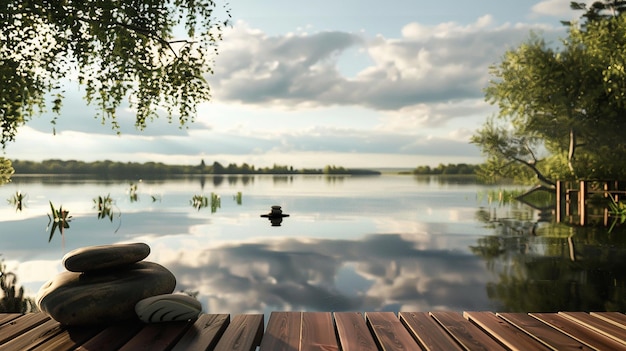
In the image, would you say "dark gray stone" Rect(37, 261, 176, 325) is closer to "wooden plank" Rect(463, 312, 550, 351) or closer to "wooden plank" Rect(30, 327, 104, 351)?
"wooden plank" Rect(30, 327, 104, 351)

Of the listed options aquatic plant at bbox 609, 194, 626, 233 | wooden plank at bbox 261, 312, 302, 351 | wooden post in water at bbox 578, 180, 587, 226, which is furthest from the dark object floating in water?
wooden plank at bbox 261, 312, 302, 351

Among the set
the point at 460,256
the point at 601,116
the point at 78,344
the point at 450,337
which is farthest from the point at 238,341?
the point at 601,116

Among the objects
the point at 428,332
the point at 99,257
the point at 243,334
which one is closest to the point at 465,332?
the point at 428,332

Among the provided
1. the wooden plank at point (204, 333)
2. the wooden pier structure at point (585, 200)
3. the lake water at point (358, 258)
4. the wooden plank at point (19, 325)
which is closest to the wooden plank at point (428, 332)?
the wooden plank at point (204, 333)

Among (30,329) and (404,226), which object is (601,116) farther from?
(30,329)

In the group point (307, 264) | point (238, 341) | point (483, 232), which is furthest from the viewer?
point (483, 232)

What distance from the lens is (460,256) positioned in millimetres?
14398

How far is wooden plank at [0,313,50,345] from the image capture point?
15.8 ft

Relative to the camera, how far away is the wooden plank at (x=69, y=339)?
→ 14.6ft

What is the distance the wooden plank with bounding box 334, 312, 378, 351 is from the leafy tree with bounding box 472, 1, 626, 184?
105 feet

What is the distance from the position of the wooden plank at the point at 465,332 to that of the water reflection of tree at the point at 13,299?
7.68m

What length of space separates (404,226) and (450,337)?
56.3ft

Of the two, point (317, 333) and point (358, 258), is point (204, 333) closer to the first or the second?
point (317, 333)

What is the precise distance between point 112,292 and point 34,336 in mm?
806
